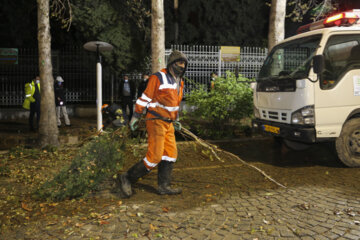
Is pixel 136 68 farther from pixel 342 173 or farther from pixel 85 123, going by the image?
pixel 342 173

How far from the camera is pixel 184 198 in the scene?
4777mm

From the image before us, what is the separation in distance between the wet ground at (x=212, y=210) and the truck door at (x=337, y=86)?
2.94 feet

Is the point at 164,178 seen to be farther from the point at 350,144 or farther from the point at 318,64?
the point at 350,144

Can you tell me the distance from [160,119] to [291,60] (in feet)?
10.9

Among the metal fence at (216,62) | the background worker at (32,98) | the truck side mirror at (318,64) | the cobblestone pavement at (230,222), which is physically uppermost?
the metal fence at (216,62)

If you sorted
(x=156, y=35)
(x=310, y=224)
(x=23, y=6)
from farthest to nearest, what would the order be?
1. (x=23, y=6)
2. (x=156, y=35)
3. (x=310, y=224)

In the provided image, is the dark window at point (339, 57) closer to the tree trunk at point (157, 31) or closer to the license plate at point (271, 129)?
the license plate at point (271, 129)

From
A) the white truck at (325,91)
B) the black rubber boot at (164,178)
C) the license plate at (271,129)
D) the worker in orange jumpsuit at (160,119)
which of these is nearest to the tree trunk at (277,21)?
the white truck at (325,91)

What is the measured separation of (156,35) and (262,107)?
423 centimetres

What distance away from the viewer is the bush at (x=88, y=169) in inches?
184

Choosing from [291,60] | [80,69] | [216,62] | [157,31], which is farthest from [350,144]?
[80,69]

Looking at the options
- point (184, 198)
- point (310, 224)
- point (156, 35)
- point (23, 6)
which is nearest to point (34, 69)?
point (23, 6)

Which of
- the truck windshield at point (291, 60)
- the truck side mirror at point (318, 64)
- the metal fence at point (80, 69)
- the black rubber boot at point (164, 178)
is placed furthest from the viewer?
the metal fence at point (80, 69)

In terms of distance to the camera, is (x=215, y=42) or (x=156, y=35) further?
(x=215, y=42)
